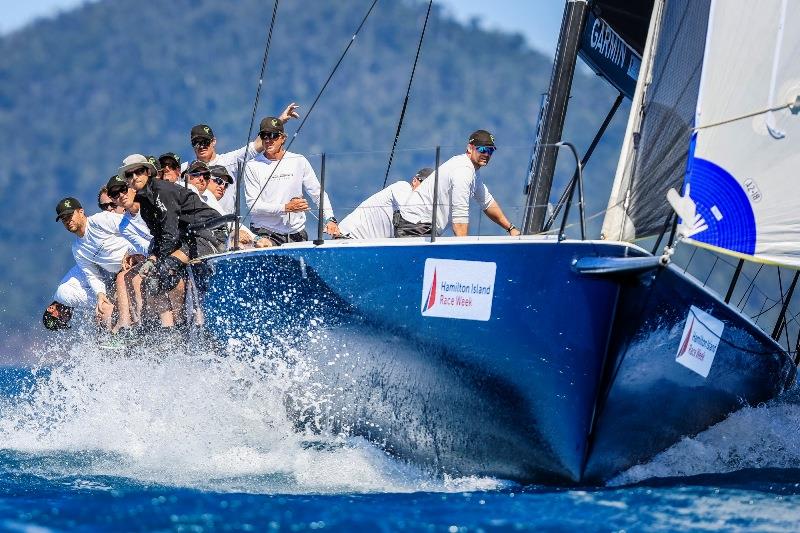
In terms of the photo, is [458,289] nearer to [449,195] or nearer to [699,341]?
[449,195]

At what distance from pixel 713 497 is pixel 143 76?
2428cm

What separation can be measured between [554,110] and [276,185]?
166 cm

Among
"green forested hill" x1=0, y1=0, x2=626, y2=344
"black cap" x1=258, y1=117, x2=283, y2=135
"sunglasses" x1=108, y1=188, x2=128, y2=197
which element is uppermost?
"green forested hill" x1=0, y1=0, x2=626, y2=344

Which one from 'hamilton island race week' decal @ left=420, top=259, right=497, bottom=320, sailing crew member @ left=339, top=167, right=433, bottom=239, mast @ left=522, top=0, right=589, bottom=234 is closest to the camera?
'hamilton island race week' decal @ left=420, top=259, right=497, bottom=320

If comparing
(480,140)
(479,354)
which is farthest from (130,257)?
(479,354)

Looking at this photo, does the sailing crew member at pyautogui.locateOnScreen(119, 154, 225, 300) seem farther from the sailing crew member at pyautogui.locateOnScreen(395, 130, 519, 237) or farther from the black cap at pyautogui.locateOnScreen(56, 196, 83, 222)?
the sailing crew member at pyautogui.locateOnScreen(395, 130, 519, 237)

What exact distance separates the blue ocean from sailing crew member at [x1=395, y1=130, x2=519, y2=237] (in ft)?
3.35

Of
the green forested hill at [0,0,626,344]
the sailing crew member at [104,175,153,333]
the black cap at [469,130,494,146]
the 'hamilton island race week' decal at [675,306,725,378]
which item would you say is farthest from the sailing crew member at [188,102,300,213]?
the green forested hill at [0,0,626,344]

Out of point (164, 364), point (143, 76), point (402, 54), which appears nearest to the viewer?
point (164, 364)

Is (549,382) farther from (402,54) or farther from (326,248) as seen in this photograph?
(402,54)

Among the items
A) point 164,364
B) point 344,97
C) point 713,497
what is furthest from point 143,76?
point 713,497

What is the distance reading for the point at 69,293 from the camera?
7984mm

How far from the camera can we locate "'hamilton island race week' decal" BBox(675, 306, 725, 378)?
5.37 meters

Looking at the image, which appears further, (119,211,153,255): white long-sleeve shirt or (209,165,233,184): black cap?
(119,211,153,255): white long-sleeve shirt
